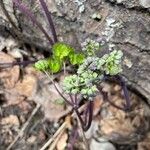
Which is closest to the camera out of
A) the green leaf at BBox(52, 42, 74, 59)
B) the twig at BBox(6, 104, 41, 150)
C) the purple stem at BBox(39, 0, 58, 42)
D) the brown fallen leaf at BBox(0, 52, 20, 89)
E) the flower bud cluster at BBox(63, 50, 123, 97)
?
the flower bud cluster at BBox(63, 50, 123, 97)

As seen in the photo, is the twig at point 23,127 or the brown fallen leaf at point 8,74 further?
the brown fallen leaf at point 8,74

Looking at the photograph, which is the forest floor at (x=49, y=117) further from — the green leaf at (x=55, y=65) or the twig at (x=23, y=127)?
the green leaf at (x=55, y=65)

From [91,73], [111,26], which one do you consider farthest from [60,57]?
[111,26]

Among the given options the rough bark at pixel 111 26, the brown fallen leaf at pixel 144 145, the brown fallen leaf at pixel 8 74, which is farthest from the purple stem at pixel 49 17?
the brown fallen leaf at pixel 144 145

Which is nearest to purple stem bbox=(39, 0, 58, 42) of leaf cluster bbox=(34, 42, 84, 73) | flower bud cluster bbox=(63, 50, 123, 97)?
leaf cluster bbox=(34, 42, 84, 73)

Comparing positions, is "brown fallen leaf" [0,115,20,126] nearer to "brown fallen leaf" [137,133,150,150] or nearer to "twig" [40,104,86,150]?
"twig" [40,104,86,150]

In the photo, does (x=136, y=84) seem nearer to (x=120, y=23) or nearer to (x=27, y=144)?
(x=120, y=23)

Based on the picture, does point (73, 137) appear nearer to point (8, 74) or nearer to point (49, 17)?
point (8, 74)
